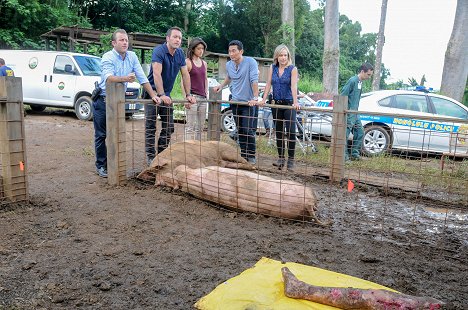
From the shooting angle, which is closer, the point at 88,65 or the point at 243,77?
the point at 243,77

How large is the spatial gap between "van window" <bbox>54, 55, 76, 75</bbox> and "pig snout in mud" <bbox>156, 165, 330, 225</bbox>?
909 centimetres

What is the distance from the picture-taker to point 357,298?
2936mm

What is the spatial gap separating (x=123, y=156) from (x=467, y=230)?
397cm

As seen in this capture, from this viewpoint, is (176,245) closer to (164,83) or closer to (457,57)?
(164,83)

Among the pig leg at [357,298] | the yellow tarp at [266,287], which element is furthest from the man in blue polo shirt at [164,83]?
the pig leg at [357,298]

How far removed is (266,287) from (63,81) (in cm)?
1161

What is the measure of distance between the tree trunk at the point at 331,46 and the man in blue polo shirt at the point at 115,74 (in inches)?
400

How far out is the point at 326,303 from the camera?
300 centimetres

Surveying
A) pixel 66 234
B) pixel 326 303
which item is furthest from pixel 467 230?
pixel 66 234

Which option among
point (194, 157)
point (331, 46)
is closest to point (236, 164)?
point (194, 157)

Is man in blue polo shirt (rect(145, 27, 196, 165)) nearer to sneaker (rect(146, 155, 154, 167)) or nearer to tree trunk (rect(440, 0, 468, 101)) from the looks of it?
sneaker (rect(146, 155, 154, 167))

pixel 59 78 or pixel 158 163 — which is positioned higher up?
pixel 59 78

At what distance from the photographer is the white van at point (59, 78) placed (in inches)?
515

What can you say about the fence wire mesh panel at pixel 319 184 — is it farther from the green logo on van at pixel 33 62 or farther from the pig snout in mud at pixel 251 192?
the green logo on van at pixel 33 62
